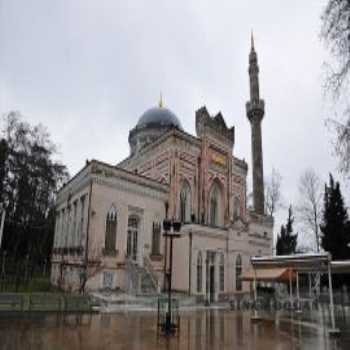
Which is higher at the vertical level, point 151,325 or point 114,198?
point 114,198

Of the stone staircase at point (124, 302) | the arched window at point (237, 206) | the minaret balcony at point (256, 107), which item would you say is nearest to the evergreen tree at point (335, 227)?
the arched window at point (237, 206)

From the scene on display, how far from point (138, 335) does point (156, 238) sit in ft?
48.1

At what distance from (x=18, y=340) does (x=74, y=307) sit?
24.4ft

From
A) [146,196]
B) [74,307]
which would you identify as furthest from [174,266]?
[74,307]

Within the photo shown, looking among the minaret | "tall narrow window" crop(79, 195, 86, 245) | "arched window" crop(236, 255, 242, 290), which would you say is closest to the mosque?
"arched window" crop(236, 255, 242, 290)

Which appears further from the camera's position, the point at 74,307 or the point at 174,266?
the point at 174,266

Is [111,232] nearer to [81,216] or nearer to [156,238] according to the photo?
[81,216]

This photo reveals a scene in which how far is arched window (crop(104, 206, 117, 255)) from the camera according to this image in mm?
22312

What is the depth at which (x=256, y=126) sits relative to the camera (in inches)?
1649

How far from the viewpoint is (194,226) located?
Answer: 25.0 m

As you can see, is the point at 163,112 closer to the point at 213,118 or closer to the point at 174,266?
the point at 213,118

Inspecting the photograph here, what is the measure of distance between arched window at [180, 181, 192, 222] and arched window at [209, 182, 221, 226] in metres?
2.85

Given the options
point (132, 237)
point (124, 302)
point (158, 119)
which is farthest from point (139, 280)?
point (158, 119)

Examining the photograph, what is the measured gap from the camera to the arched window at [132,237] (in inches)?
941
